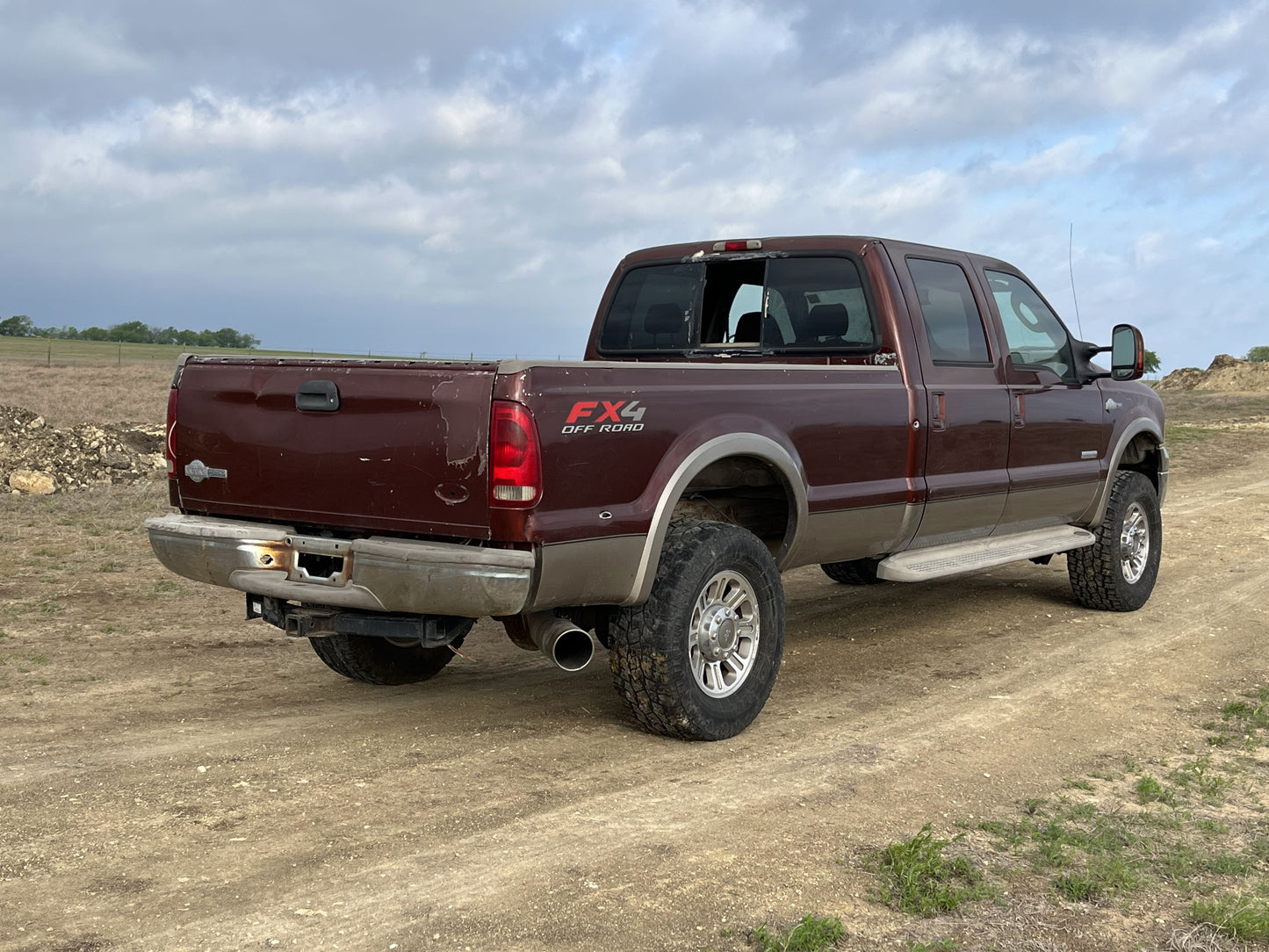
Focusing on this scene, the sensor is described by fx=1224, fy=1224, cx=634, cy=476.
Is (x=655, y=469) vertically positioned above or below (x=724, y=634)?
above

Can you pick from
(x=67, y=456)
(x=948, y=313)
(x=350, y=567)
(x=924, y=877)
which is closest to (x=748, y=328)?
(x=948, y=313)

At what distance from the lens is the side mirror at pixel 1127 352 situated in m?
7.43

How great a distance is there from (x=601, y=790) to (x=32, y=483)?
10.3m

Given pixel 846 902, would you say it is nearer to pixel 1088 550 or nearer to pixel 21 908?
pixel 21 908

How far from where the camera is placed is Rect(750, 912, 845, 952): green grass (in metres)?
3.31

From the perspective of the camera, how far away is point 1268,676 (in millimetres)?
6492

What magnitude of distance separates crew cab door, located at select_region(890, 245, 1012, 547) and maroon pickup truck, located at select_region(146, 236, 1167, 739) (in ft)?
0.06

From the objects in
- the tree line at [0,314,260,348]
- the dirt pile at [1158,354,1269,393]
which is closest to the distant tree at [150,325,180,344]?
the tree line at [0,314,260,348]

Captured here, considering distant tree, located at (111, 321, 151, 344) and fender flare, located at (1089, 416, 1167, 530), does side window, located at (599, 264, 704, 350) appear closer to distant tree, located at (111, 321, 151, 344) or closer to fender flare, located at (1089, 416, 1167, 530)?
fender flare, located at (1089, 416, 1167, 530)

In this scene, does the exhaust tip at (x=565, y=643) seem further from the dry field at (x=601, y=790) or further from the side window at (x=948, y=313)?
the side window at (x=948, y=313)

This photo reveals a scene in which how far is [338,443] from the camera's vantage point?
15.5 feet

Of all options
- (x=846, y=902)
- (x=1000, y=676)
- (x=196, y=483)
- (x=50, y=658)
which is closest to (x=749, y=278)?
(x=1000, y=676)

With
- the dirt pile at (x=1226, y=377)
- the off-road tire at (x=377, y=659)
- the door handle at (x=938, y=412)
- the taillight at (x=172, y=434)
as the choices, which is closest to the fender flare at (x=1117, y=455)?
the door handle at (x=938, y=412)

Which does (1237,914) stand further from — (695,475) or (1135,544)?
(1135,544)
